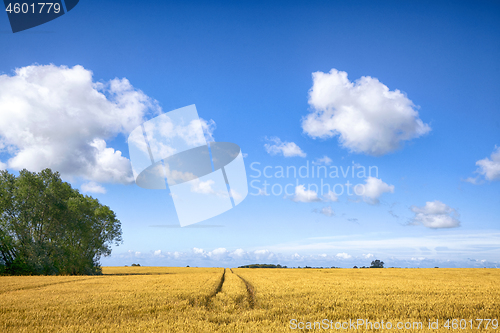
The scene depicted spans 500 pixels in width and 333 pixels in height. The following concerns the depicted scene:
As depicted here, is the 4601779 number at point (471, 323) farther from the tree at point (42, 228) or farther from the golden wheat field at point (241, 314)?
the tree at point (42, 228)

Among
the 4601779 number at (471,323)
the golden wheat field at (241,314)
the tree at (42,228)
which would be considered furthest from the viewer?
the tree at (42,228)

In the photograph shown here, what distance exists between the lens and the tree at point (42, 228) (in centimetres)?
4350

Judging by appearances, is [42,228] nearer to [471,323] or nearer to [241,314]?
[241,314]

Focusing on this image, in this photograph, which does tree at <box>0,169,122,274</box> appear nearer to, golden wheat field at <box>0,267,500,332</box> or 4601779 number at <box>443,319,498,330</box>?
golden wheat field at <box>0,267,500,332</box>

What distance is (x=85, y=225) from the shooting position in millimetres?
56625

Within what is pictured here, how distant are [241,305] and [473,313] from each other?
1020cm

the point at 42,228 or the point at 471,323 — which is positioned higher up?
the point at 42,228

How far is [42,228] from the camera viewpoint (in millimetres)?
48406

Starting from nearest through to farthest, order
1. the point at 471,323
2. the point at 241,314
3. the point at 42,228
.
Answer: the point at 471,323
the point at 241,314
the point at 42,228

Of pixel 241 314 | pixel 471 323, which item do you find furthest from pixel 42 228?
pixel 471 323

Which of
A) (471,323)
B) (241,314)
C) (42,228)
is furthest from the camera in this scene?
(42,228)

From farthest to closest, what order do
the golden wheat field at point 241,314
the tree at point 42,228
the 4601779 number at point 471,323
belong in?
the tree at point 42,228, the 4601779 number at point 471,323, the golden wheat field at point 241,314

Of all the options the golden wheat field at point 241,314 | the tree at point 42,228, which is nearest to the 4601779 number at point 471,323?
the golden wheat field at point 241,314

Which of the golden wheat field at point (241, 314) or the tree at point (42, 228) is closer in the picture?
the golden wheat field at point (241, 314)
